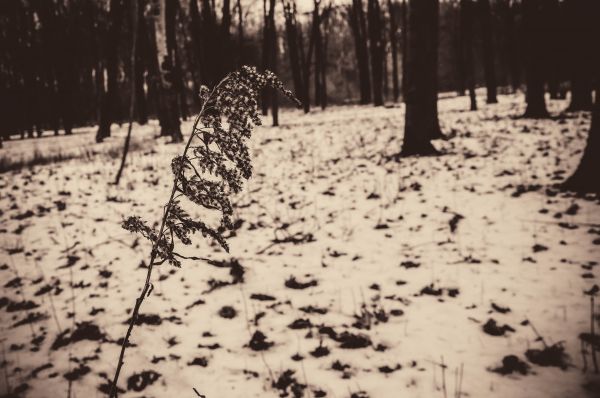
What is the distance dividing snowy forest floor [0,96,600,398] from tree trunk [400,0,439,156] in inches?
47.8

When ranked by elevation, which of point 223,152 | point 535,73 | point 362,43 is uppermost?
point 362,43

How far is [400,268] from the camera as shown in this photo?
3666mm

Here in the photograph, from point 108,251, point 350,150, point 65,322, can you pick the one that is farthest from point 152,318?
point 350,150

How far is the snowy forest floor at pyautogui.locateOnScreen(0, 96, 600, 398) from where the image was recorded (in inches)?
96.0

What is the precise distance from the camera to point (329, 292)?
3.39 meters

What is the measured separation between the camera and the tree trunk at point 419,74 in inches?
286

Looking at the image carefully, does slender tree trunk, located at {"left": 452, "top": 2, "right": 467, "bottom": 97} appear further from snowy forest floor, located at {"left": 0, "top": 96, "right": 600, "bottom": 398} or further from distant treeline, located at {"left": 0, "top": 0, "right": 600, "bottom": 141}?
snowy forest floor, located at {"left": 0, "top": 96, "right": 600, "bottom": 398}

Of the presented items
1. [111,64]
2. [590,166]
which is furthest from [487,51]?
[111,64]

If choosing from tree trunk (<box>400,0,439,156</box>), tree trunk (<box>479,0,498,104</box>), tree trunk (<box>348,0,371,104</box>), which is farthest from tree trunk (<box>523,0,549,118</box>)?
tree trunk (<box>348,0,371,104</box>)

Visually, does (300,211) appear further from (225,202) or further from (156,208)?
(225,202)

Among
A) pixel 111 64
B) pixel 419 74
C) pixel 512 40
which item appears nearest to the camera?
pixel 419 74

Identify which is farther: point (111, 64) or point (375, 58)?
point (375, 58)

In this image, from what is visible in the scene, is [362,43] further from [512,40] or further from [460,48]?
[512,40]

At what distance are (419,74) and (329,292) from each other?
18.0 feet
